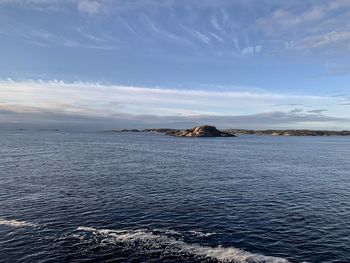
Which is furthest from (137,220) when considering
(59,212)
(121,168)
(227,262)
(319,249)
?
(121,168)

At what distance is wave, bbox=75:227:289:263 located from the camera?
2786 centimetres

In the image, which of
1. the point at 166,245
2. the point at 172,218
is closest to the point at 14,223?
the point at 172,218

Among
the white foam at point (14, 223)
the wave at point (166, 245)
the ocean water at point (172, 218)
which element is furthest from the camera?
the white foam at point (14, 223)

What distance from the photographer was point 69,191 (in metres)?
52.5

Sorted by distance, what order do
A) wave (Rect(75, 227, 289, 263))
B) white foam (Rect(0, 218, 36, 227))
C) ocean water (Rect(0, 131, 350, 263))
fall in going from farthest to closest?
white foam (Rect(0, 218, 36, 227))
ocean water (Rect(0, 131, 350, 263))
wave (Rect(75, 227, 289, 263))

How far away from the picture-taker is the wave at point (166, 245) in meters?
27.9

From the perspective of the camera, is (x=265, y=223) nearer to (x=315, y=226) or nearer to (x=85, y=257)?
(x=315, y=226)

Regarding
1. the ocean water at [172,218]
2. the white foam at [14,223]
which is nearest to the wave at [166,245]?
the ocean water at [172,218]

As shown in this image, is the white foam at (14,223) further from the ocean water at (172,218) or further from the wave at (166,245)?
the wave at (166,245)

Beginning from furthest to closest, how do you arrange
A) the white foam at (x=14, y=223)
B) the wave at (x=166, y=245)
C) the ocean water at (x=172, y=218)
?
the white foam at (x=14, y=223) < the ocean water at (x=172, y=218) < the wave at (x=166, y=245)

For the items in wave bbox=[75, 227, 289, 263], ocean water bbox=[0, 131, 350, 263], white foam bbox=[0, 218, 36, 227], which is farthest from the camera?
white foam bbox=[0, 218, 36, 227]

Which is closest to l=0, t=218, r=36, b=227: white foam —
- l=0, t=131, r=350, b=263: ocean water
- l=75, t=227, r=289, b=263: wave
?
l=0, t=131, r=350, b=263: ocean water

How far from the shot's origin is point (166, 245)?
30484 mm

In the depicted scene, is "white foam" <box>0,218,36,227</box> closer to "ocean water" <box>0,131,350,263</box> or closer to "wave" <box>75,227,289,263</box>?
"ocean water" <box>0,131,350,263</box>
